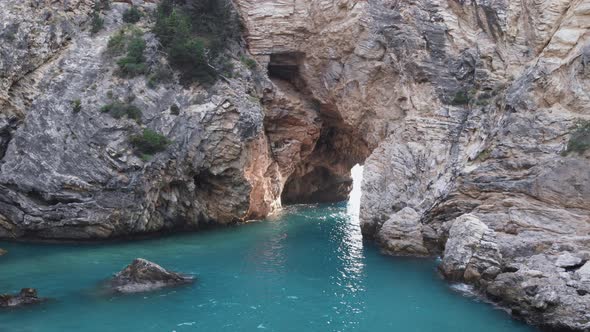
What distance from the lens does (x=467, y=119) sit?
2778 centimetres

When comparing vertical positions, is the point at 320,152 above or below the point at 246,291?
above

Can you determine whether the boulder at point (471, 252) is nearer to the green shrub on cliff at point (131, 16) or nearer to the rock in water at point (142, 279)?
the rock in water at point (142, 279)

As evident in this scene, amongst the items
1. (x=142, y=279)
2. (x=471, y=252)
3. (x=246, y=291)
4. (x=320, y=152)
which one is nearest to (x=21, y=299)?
(x=142, y=279)

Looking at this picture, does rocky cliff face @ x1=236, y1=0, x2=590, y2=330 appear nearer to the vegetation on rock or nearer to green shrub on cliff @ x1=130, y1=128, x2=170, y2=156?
the vegetation on rock

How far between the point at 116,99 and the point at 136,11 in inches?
305

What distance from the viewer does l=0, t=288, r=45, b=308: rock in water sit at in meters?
17.8

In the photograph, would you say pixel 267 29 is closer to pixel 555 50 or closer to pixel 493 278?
pixel 555 50

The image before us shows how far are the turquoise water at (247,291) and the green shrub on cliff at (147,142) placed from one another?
5104 mm

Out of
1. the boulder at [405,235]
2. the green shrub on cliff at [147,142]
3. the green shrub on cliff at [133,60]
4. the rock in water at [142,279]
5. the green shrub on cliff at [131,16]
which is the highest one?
the green shrub on cliff at [131,16]

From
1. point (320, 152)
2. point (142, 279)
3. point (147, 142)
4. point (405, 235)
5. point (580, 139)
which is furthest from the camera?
point (320, 152)

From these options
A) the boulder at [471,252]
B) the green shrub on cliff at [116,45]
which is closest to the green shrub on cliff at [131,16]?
the green shrub on cliff at [116,45]

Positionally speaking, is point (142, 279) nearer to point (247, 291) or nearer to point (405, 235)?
point (247, 291)

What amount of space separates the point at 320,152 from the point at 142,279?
26.9 metres

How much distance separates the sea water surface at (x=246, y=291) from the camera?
670 inches
